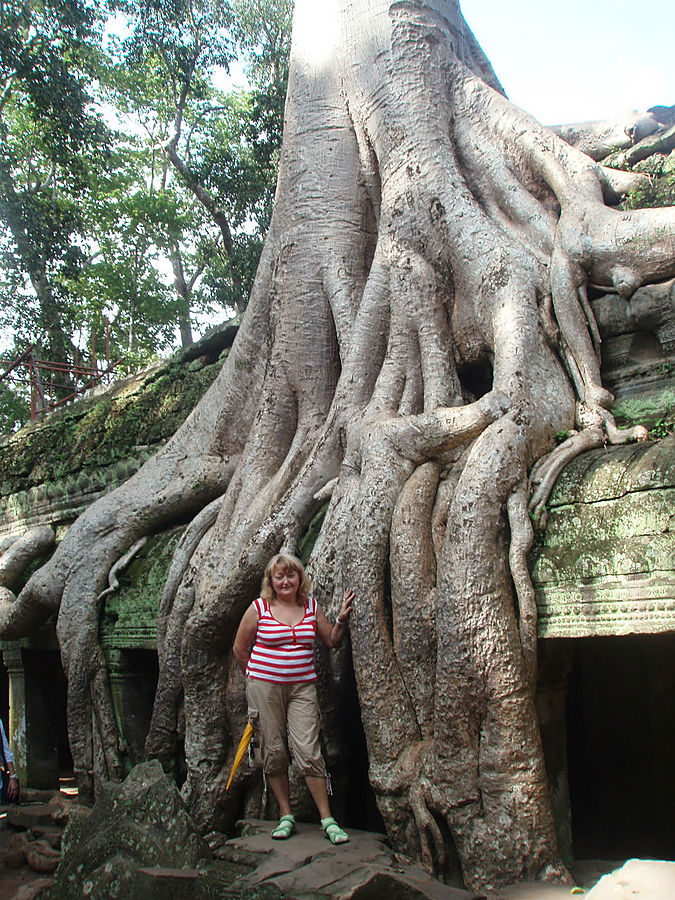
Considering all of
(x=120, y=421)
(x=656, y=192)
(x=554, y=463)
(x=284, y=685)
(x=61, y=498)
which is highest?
(x=656, y=192)

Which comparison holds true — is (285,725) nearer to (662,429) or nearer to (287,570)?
(287,570)

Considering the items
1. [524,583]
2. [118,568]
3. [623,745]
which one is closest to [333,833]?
[524,583]

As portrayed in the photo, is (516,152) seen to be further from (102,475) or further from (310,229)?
(102,475)

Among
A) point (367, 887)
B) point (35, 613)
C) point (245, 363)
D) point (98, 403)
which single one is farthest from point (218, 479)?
point (367, 887)

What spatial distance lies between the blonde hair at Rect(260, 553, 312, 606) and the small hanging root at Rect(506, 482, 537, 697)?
2.66 feet

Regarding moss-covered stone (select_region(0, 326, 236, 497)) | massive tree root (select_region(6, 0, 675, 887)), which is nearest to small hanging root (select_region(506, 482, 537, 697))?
massive tree root (select_region(6, 0, 675, 887))

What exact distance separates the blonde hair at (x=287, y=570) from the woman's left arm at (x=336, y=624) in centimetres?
A: 9

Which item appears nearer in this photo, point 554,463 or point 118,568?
point 554,463

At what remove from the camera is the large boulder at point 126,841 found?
7.66 feet

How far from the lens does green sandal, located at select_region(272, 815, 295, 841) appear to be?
2730mm

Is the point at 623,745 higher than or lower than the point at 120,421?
lower

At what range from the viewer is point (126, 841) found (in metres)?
2.46

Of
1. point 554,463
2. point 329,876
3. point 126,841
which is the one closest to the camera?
point 329,876

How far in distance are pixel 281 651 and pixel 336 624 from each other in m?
0.29
